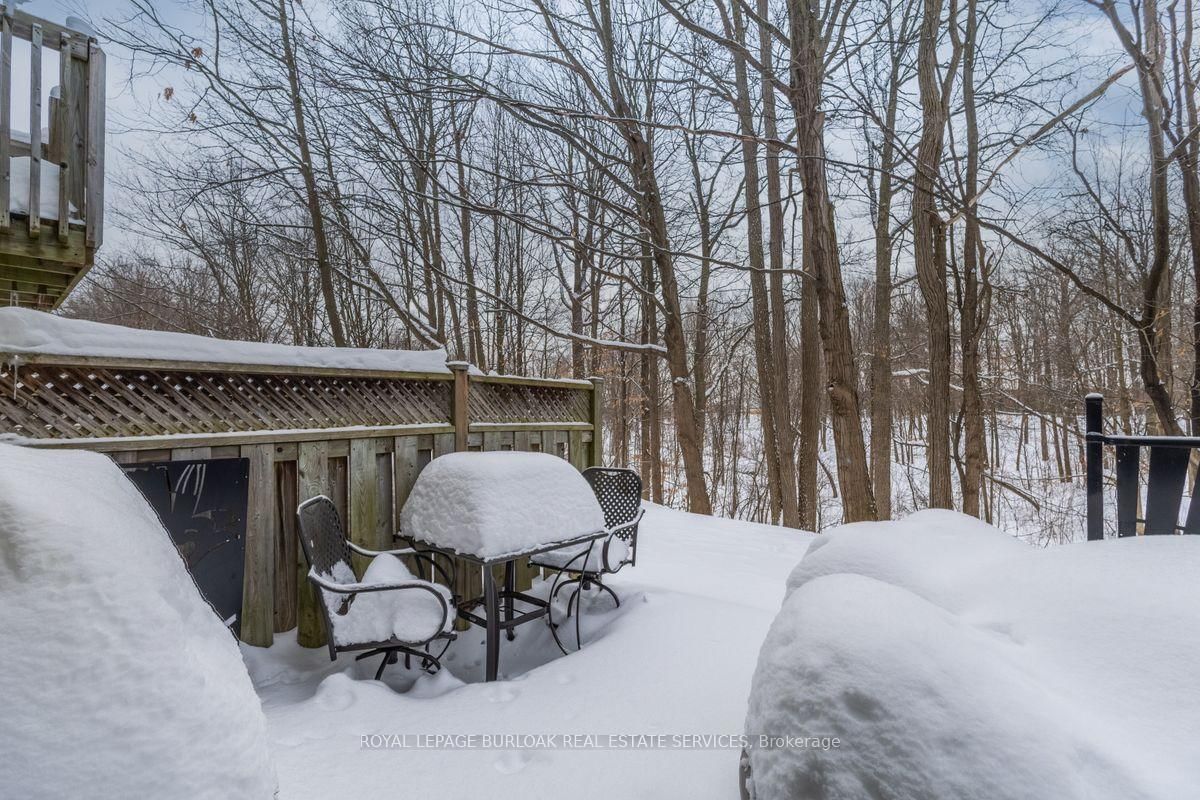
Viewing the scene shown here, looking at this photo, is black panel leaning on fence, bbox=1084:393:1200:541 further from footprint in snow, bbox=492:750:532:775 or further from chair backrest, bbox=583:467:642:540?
footprint in snow, bbox=492:750:532:775

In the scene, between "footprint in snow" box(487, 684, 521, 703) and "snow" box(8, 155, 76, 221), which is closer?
"footprint in snow" box(487, 684, 521, 703)

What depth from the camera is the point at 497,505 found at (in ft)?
9.00

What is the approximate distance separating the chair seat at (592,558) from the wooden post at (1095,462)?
2406mm

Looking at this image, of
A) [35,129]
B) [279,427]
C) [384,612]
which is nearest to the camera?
[384,612]

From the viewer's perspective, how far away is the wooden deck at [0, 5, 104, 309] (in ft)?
9.47

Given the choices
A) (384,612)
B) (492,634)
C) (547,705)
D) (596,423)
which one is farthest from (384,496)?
(596,423)

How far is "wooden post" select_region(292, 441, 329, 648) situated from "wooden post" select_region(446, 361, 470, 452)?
877mm

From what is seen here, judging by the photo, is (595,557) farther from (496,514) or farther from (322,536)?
(322,536)

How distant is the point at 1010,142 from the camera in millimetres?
6426

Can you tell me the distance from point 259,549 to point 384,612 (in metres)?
0.69

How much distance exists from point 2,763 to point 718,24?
8.65 metres

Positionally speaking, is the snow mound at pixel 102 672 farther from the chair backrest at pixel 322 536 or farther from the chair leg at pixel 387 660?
the chair leg at pixel 387 660

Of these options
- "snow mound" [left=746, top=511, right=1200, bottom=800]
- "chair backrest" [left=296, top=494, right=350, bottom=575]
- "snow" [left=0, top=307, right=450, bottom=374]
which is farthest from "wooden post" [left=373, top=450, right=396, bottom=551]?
"snow mound" [left=746, top=511, right=1200, bottom=800]

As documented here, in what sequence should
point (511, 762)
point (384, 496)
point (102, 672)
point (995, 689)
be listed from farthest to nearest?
point (384, 496), point (511, 762), point (995, 689), point (102, 672)
